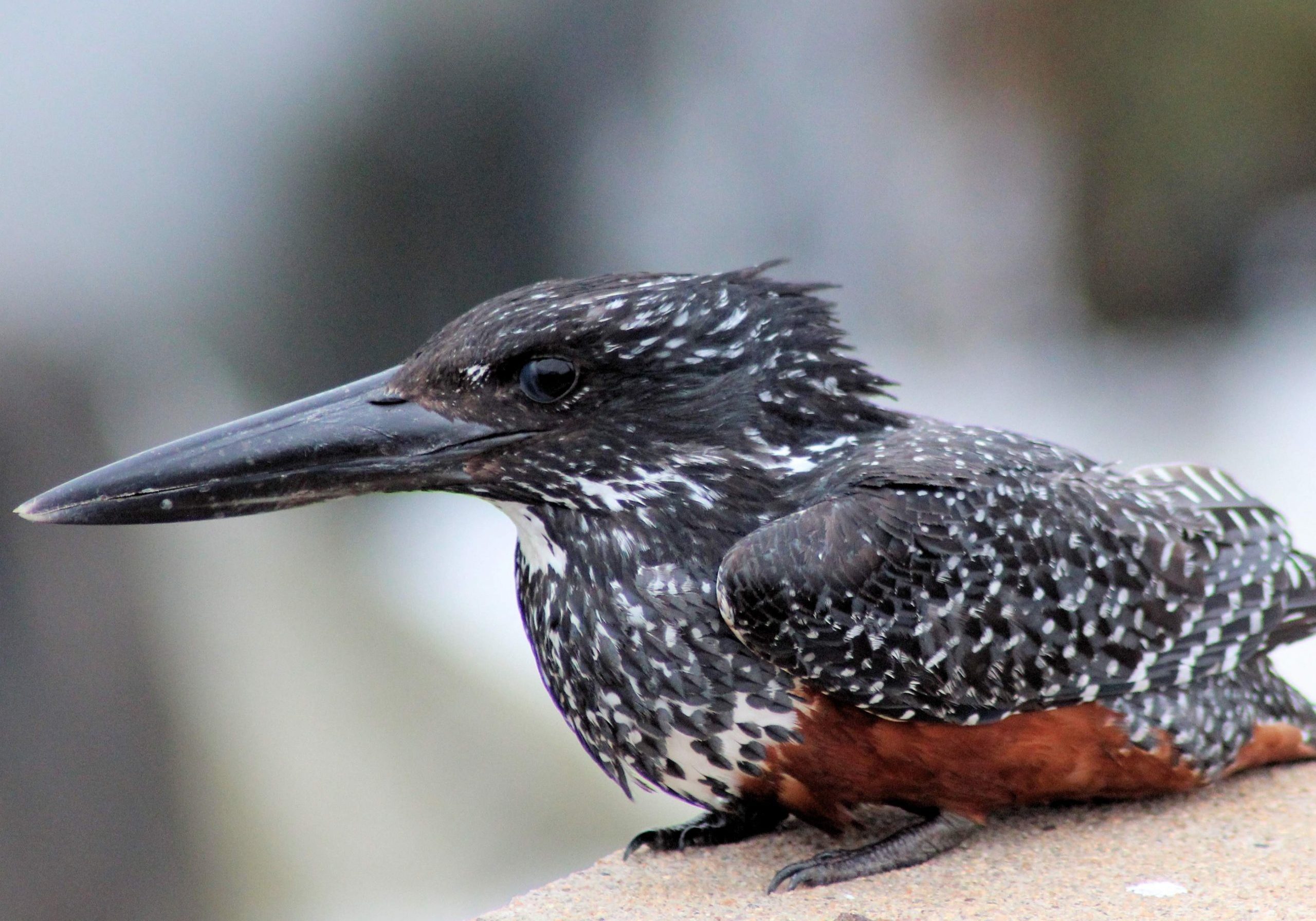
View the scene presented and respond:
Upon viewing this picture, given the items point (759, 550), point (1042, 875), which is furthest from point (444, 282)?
point (1042, 875)

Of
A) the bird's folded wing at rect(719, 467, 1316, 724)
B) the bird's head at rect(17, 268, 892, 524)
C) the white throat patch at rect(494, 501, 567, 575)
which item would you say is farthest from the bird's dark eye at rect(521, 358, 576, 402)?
the bird's folded wing at rect(719, 467, 1316, 724)

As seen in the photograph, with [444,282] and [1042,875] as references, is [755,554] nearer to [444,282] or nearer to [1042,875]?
[1042,875]

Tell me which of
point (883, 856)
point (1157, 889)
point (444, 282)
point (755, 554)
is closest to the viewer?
point (755, 554)

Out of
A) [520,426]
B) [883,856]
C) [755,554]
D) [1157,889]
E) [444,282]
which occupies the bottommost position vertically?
[1157,889]

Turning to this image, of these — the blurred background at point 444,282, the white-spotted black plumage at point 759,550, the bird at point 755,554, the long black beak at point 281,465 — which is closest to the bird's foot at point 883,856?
the bird at point 755,554

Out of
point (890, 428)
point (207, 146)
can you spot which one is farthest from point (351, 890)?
point (890, 428)

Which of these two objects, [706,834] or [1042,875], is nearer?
[1042,875]
